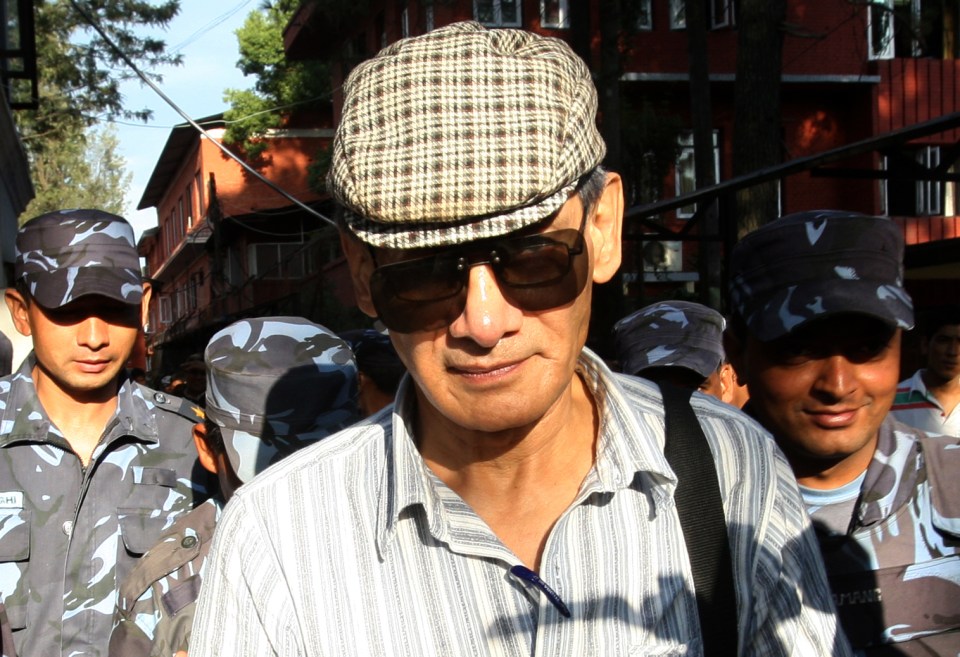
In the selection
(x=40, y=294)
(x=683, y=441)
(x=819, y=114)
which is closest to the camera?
(x=683, y=441)

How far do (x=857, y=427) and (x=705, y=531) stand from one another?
3.28ft

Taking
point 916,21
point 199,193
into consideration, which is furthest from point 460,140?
point 199,193

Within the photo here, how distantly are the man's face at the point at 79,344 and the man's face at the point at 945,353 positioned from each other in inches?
199

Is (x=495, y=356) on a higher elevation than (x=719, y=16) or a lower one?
lower

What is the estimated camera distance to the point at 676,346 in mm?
4160

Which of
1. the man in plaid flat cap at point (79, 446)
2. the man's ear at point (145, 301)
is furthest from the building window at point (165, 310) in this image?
the man in plaid flat cap at point (79, 446)

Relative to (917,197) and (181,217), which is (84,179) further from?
(917,197)

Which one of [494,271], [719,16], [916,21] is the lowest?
[494,271]

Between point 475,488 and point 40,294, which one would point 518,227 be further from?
point 40,294

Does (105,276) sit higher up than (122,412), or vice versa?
(105,276)

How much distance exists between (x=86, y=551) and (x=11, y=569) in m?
0.23

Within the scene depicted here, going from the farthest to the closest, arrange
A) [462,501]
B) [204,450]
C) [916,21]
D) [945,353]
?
[916,21], [945,353], [204,450], [462,501]

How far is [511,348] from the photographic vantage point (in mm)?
1792

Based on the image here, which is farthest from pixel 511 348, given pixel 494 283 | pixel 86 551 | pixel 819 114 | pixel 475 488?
pixel 819 114
